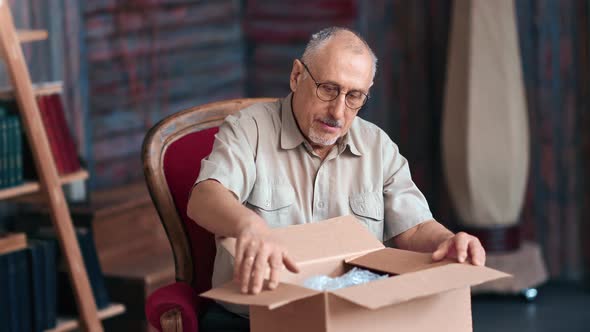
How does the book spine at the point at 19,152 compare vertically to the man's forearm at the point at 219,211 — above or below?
below

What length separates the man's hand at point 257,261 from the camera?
1601 millimetres

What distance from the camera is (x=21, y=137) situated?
3.30 m

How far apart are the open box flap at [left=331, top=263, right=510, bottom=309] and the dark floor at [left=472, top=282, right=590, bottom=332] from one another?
7.25 ft

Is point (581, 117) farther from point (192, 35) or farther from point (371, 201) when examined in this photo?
point (371, 201)

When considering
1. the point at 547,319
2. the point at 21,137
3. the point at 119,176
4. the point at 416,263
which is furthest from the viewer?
the point at 119,176

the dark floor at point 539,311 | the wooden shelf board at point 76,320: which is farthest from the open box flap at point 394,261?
the dark floor at point 539,311

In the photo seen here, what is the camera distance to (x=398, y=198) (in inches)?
88.4

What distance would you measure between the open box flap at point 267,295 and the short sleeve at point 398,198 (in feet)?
2.21

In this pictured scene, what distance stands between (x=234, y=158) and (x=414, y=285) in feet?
2.30

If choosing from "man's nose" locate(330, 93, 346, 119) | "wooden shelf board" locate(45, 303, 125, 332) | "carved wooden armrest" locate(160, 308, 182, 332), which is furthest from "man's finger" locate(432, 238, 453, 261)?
"wooden shelf board" locate(45, 303, 125, 332)

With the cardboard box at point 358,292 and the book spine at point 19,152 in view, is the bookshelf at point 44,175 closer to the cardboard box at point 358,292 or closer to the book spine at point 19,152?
the book spine at point 19,152

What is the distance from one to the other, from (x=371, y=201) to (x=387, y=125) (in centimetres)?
250

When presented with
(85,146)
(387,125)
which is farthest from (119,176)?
(387,125)

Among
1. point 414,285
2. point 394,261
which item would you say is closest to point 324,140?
point 394,261
